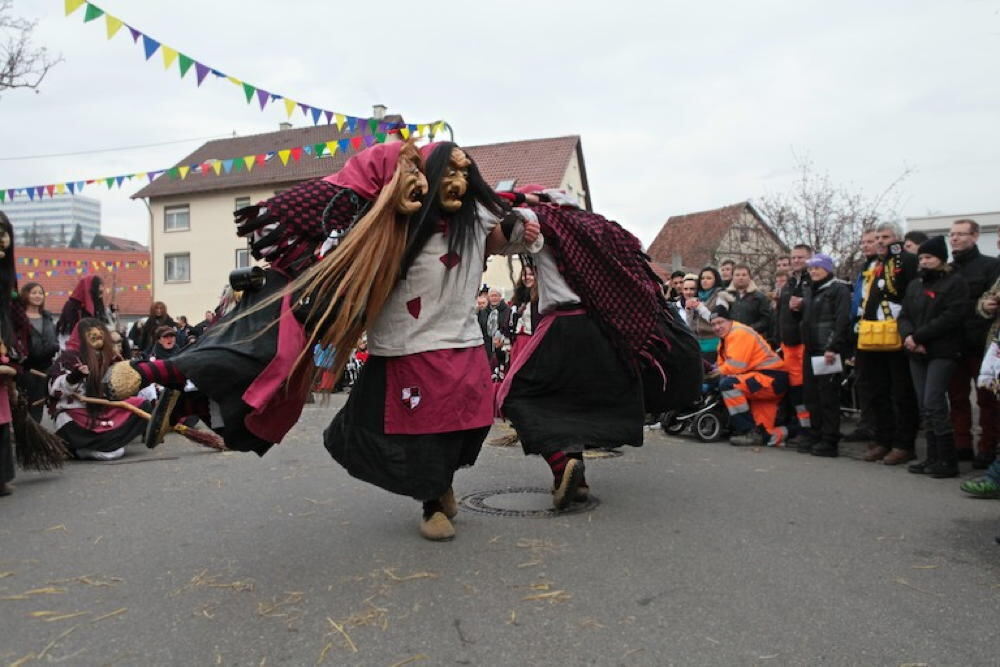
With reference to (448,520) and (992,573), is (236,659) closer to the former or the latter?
(448,520)

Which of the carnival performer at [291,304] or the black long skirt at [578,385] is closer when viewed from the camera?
the carnival performer at [291,304]

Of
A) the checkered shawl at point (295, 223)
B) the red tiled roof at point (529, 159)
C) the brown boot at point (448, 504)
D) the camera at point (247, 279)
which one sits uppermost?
the red tiled roof at point (529, 159)

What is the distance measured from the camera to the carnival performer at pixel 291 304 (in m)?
3.23

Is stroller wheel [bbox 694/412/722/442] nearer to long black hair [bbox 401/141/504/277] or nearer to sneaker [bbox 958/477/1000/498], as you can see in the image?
sneaker [bbox 958/477/1000/498]

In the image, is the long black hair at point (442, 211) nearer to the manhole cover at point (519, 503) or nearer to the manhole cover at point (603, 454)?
the manhole cover at point (519, 503)

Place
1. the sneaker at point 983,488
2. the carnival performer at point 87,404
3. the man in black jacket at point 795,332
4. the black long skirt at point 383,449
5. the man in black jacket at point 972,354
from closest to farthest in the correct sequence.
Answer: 1. the black long skirt at point 383,449
2. the sneaker at point 983,488
3. the man in black jacket at point 972,354
4. the carnival performer at point 87,404
5. the man in black jacket at point 795,332

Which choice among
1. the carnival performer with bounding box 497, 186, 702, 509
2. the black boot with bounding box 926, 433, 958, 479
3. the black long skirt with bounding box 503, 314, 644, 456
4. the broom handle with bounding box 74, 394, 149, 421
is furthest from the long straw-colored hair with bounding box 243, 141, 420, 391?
the broom handle with bounding box 74, 394, 149, 421

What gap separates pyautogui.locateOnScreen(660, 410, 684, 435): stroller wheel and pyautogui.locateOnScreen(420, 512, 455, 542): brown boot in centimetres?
418

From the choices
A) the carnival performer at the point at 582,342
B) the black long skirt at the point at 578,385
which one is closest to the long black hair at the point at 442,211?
the carnival performer at the point at 582,342

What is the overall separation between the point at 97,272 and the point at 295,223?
38.0m

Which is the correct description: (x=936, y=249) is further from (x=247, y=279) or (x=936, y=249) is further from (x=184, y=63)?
(x=184, y=63)

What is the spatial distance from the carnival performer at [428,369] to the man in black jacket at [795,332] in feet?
13.7

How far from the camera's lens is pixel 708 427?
7.50 meters

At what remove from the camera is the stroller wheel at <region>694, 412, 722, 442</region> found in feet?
24.4
